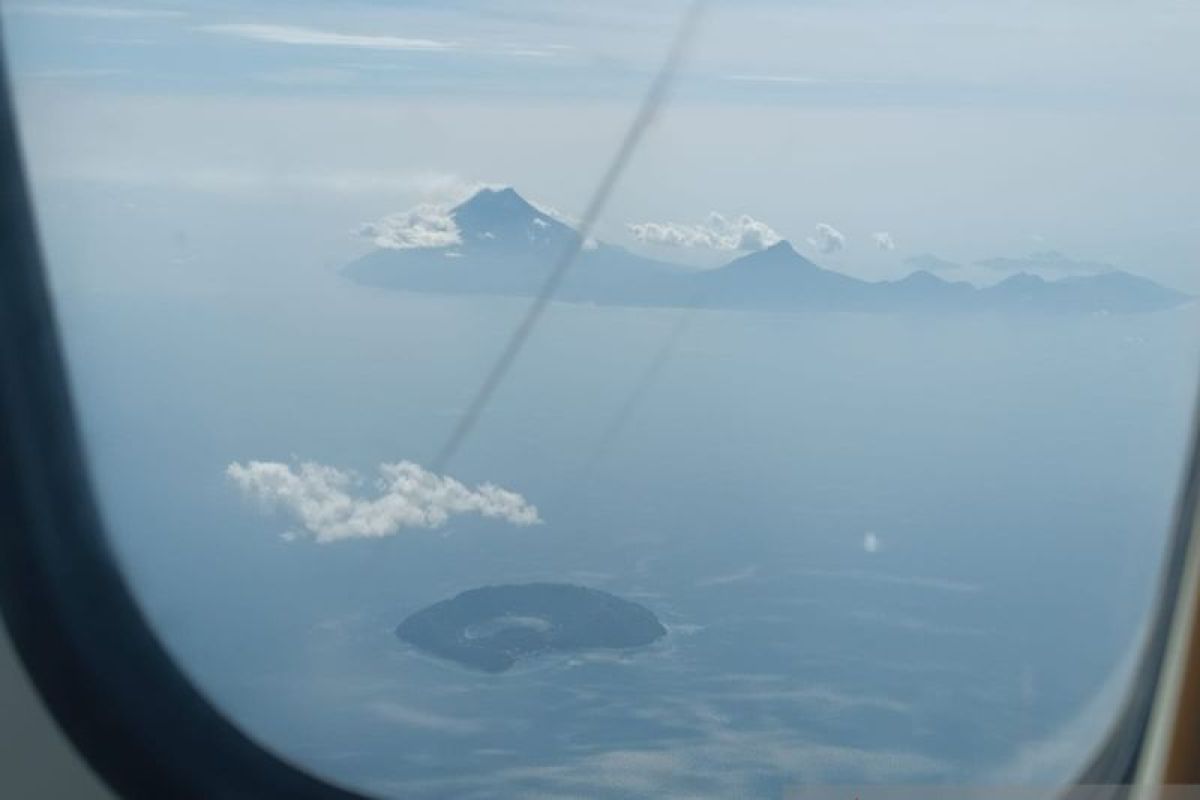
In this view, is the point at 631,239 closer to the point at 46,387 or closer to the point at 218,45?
the point at 218,45

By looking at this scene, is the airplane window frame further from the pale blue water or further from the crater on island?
the crater on island

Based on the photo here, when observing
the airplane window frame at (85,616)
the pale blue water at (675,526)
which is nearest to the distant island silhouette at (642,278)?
the pale blue water at (675,526)

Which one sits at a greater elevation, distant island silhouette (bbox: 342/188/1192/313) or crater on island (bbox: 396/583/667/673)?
distant island silhouette (bbox: 342/188/1192/313)

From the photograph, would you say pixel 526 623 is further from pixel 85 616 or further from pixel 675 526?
pixel 85 616

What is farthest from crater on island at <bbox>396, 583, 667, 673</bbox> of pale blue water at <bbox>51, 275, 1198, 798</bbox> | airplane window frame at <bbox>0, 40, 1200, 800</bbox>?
airplane window frame at <bbox>0, 40, 1200, 800</bbox>

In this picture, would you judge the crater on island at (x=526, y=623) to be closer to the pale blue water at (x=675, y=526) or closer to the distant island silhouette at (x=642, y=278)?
the pale blue water at (x=675, y=526)

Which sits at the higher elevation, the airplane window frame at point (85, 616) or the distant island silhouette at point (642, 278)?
the distant island silhouette at point (642, 278)
